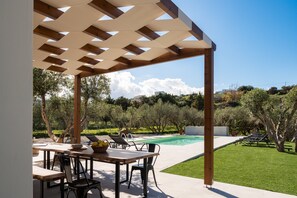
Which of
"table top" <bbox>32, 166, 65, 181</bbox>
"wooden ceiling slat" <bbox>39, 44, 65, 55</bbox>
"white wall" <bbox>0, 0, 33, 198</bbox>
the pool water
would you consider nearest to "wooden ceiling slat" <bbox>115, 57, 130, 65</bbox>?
"wooden ceiling slat" <bbox>39, 44, 65, 55</bbox>

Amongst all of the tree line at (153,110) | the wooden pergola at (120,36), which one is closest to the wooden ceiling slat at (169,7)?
the wooden pergola at (120,36)

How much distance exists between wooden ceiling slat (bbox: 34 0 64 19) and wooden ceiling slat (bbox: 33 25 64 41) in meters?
0.86

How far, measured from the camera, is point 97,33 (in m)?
5.12

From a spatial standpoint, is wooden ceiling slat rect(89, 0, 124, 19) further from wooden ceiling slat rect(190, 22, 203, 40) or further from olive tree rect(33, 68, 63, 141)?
olive tree rect(33, 68, 63, 141)

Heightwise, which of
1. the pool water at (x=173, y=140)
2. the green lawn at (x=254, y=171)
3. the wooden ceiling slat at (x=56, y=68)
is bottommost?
the pool water at (x=173, y=140)

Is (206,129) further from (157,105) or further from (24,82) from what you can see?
(157,105)

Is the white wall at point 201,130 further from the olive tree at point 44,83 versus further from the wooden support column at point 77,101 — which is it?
the wooden support column at point 77,101

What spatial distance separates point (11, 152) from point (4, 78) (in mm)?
426

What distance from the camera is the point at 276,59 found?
29.5 metres

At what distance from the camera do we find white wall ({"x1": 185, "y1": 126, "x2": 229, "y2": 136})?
22219mm

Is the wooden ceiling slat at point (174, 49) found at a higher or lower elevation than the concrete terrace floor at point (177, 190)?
higher

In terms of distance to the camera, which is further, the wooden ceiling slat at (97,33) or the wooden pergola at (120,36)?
the wooden ceiling slat at (97,33)

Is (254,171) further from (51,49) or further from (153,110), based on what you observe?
(153,110)

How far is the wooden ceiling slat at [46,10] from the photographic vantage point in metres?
3.97
